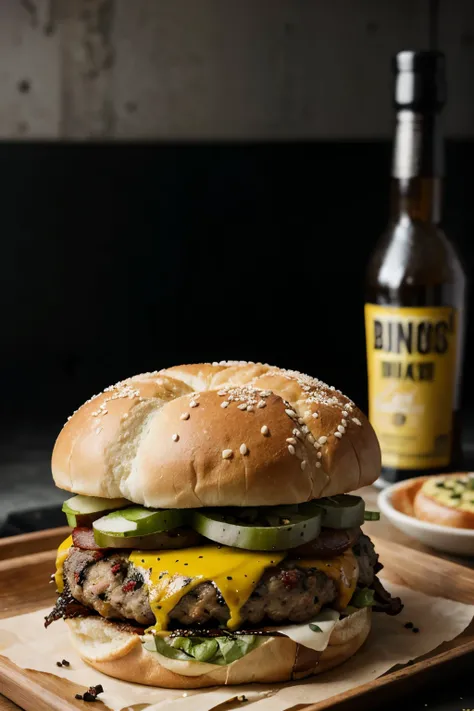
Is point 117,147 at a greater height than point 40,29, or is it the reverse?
point 40,29

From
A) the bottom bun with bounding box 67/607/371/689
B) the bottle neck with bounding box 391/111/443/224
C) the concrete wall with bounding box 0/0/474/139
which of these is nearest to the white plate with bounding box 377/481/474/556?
the bottom bun with bounding box 67/607/371/689

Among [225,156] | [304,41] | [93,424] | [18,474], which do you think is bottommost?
[18,474]

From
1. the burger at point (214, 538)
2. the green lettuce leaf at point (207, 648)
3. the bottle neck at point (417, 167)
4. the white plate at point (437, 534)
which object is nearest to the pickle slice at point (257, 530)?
the burger at point (214, 538)

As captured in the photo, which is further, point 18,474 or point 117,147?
point 117,147

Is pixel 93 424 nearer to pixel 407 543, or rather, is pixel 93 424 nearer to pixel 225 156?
pixel 407 543

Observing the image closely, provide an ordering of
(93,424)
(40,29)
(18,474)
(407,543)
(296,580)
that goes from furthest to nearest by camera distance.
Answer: (40,29), (18,474), (407,543), (93,424), (296,580)

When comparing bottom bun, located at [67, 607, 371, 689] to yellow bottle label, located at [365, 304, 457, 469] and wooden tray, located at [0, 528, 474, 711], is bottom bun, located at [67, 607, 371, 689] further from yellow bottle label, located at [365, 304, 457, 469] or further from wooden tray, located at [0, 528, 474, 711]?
yellow bottle label, located at [365, 304, 457, 469]

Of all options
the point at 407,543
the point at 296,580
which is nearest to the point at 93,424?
the point at 296,580
